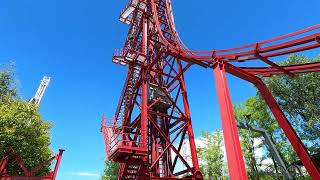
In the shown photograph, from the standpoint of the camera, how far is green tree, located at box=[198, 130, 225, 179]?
35.4 meters

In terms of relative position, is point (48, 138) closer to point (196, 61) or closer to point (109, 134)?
point (109, 134)

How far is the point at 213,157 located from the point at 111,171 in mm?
14367

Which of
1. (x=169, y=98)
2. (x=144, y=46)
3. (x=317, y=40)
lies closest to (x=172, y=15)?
(x=144, y=46)

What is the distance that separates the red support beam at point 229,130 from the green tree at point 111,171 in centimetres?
3024

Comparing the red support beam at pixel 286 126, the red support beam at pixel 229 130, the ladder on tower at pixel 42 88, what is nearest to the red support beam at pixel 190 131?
the red support beam at pixel 286 126

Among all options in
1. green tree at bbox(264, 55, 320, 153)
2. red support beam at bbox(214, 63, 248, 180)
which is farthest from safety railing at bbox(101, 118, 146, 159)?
green tree at bbox(264, 55, 320, 153)

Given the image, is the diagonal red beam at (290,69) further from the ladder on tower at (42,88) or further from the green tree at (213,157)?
the ladder on tower at (42,88)

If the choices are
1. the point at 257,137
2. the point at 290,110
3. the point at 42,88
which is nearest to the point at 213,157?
the point at 257,137

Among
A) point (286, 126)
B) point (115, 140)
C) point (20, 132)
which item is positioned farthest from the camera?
point (20, 132)

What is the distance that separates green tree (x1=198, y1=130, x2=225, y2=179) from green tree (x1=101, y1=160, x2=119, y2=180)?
38.9ft

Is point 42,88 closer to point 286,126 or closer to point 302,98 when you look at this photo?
point 302,98

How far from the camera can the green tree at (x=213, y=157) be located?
116ft

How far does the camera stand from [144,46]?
70.8ft

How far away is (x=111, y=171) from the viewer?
3869 centimetres
